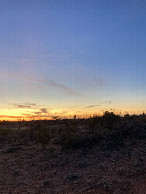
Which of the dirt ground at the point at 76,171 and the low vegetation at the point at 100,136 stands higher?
the low vegetation at the point at 100,136

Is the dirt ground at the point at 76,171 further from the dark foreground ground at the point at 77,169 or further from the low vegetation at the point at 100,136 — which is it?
the low vegetation at the point at 100,136

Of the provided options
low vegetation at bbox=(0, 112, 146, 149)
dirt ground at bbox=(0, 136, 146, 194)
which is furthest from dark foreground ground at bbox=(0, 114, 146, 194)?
low vegetation at bbox=(0, 112, 146, 149)

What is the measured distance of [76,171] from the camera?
10.1 m

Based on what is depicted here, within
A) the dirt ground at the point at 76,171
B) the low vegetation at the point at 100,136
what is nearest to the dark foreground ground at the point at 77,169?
the dirt ground at the point at 76,171

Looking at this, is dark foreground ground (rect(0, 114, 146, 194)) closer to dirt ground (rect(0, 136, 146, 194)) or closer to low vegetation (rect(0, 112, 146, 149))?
dirt ground (rect(0, 136, 146, 194))

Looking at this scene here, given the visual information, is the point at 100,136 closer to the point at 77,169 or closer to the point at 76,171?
the point at 77,169

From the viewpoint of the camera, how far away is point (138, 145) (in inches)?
500

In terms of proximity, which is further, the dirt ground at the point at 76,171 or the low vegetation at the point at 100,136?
the low vegetation at the point at 100,136

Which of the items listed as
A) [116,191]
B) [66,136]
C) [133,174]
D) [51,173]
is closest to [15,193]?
[51,173]

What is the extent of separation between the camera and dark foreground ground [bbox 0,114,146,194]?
28.6 feet

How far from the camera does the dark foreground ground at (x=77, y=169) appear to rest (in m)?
8.70

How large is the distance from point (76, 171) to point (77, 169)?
26 cm

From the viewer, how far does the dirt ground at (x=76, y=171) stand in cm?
869

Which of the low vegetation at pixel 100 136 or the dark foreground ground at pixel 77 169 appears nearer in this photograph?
the dark foreground ground at pixel 77 169
